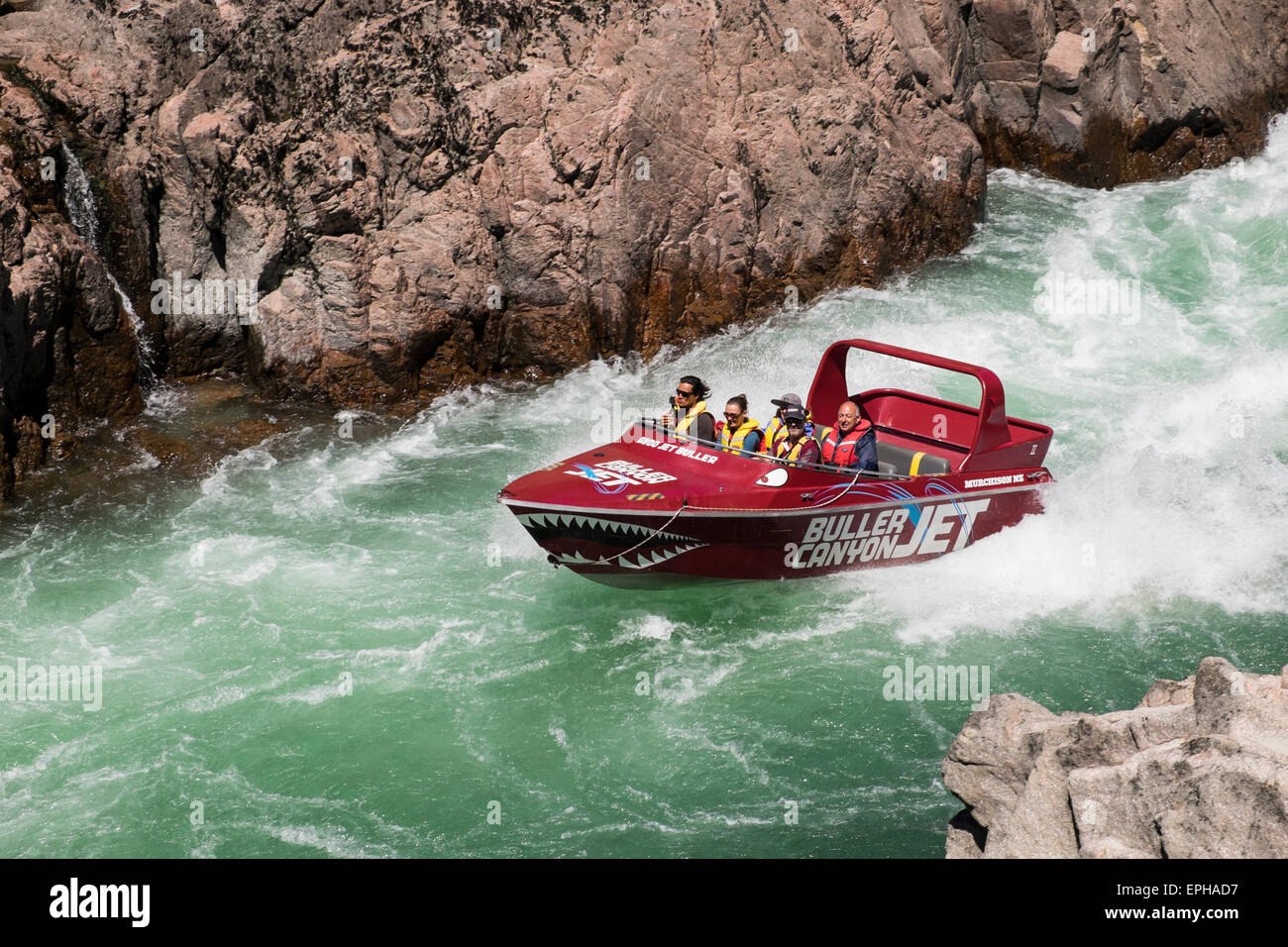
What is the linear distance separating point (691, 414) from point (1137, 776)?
19.8 feet

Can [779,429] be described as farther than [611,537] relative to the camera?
Yes

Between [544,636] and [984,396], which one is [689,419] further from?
[984,396]

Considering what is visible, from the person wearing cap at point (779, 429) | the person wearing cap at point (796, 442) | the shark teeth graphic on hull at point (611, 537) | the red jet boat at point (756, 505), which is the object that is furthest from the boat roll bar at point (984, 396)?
the shark teeth graphic on hull at point (611, 537)

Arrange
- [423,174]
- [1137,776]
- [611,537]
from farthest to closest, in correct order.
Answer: [423,174] → [611,537] → [1137,776]

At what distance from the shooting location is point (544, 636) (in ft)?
32.1

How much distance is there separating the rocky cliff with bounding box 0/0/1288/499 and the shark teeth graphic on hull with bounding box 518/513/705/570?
5.44m

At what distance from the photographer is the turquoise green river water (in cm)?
772

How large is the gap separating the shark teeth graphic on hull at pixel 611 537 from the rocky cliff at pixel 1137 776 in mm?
3660

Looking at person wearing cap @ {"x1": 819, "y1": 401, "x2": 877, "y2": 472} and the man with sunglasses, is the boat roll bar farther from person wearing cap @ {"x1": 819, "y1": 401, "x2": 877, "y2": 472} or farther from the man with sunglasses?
the man with sunglasses

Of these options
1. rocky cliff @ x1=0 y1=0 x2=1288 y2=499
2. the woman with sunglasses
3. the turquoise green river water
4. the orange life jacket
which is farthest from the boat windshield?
→ rocky cliff @ x1=0 y1=0 x2=1288 y2=499

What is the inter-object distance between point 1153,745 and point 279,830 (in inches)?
201

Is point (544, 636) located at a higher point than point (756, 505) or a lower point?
lower

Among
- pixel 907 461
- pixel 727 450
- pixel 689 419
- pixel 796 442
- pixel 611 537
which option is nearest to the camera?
pixel 611 537

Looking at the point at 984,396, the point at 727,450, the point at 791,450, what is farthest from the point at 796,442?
the point at 984,396
